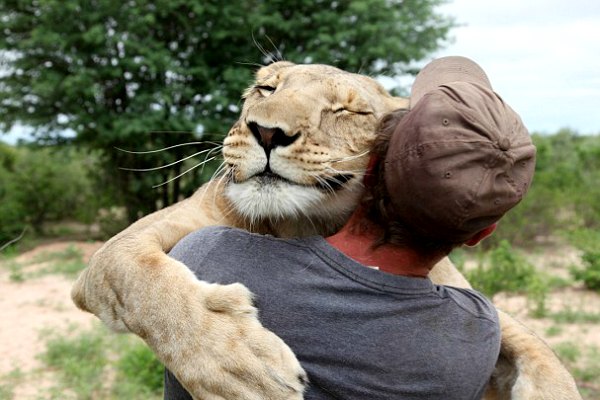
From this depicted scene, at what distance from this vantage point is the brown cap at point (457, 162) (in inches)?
60.6

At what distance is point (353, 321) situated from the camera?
5.41 feet

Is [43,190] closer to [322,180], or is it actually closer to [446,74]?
[322,180]

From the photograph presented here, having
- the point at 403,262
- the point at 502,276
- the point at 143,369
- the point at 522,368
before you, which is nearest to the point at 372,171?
the point at 403,262

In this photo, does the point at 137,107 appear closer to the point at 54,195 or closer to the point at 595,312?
the point at 54,195

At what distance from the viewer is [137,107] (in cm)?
1278

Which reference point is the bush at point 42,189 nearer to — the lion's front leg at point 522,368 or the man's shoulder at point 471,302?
the lion's front leg at point 522,368

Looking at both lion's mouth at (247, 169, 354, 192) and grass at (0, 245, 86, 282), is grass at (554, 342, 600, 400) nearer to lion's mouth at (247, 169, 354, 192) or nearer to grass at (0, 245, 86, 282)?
lion's mouth at (247, 169, 354, 192)

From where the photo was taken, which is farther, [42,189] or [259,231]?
[42,189]

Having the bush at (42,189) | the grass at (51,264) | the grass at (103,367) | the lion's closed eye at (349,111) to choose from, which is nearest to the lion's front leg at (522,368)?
the lion's closed eye at (349,111)

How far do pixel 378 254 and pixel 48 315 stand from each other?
7649 millimetres

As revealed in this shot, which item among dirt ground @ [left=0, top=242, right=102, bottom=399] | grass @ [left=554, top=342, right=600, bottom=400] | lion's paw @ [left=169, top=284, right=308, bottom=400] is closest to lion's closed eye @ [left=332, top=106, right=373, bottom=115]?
lion's paw @ [left=169, top=284, right=308, bottom=400]

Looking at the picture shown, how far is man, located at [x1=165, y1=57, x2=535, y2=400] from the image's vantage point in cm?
155

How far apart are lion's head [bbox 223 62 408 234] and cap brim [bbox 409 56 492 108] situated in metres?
0.28

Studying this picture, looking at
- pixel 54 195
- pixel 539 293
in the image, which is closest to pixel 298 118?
pixel 539 293
